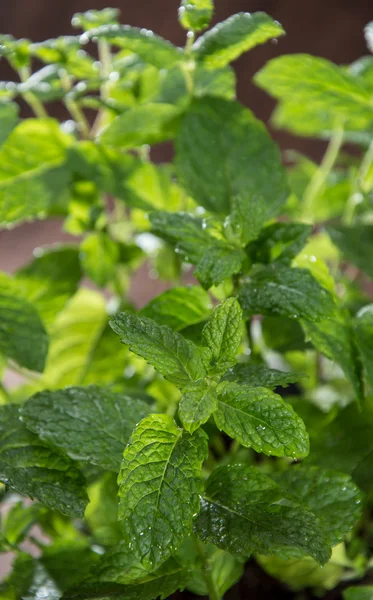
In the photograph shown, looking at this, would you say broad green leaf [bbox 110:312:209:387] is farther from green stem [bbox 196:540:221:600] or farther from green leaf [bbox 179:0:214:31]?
green leaf [bbox 179:0:214:31]

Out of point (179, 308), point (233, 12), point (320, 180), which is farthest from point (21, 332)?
point (233, 12)

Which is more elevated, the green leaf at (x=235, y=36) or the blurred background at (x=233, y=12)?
the green leaf at (x=235, y=36)

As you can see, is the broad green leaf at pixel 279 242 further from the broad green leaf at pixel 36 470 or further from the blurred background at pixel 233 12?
the blurred background at pixel 233 12

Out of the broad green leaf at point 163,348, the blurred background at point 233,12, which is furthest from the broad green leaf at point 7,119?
the blurred background at point 233,12

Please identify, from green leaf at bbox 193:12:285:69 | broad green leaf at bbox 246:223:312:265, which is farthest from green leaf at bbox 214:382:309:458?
green leaf at bbox 193:12:285:69

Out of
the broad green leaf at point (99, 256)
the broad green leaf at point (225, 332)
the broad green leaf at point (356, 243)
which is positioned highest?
the broad green leaf at point (225, 332)

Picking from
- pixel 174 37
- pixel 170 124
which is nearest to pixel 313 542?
pixel 170 124
